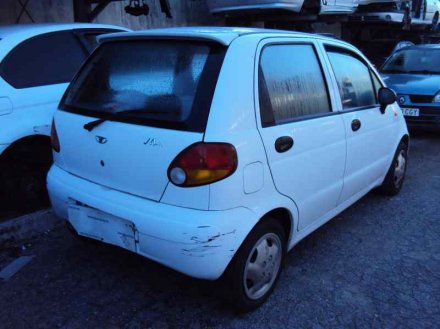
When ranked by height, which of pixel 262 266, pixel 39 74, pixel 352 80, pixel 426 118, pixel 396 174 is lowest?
pixel 426 118

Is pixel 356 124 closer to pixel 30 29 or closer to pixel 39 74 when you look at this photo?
pixel 39 74

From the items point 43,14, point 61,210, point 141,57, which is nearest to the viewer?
point 141,57

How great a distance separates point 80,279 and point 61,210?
1.71 ft

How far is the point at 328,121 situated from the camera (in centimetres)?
325

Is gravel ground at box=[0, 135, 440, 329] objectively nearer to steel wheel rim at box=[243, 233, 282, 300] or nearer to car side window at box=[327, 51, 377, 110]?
steel wheel rim at box=[243, 233, 282, 300]

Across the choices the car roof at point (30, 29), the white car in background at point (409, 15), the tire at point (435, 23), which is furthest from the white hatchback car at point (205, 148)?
the tire at point (435, 23)

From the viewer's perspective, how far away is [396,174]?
4848mm

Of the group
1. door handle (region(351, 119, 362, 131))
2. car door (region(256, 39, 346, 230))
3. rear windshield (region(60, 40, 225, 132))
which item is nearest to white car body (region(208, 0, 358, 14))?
door handle (region(351, 119, 362, 131))

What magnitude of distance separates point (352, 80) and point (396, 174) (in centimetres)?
152

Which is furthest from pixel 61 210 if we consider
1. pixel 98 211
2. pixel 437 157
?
pixel 437 157

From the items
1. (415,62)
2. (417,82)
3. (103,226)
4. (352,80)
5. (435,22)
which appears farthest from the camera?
(435,22)

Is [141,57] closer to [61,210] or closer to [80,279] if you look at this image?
[61,210]

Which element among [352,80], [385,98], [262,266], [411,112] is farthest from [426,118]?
[262,266]

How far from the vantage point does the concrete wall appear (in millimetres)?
7112
